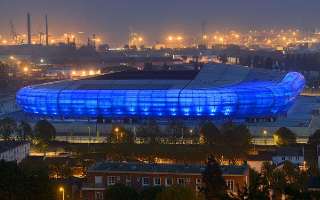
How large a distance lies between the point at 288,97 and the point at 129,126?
16.3 feet

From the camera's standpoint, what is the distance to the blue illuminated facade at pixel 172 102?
65.9ft

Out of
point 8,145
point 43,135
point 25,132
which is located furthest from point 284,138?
point 25,132

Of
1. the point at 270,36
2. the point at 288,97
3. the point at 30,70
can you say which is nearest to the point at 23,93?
the point at 288,97

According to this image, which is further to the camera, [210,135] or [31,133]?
[31,133]

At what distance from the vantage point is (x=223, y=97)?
65.8 ft

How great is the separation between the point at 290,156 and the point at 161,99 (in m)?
7.08

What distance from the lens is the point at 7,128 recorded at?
17.6 m

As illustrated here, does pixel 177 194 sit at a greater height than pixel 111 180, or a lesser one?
greater

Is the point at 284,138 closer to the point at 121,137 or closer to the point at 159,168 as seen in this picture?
the point at 121,137

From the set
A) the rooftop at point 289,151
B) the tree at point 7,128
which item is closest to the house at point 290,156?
the rooftop at point 289,151

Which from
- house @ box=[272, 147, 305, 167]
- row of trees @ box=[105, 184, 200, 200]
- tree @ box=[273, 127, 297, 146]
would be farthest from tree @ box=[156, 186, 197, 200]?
tree @ box=[273, 127, 297, 146]

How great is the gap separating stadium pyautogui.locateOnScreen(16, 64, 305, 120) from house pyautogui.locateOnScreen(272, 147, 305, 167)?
20.4 ft

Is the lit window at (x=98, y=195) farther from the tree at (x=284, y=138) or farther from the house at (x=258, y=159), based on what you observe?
the tree at (x=284, y=138)

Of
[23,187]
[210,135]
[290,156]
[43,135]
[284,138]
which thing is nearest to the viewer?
[23,187]
